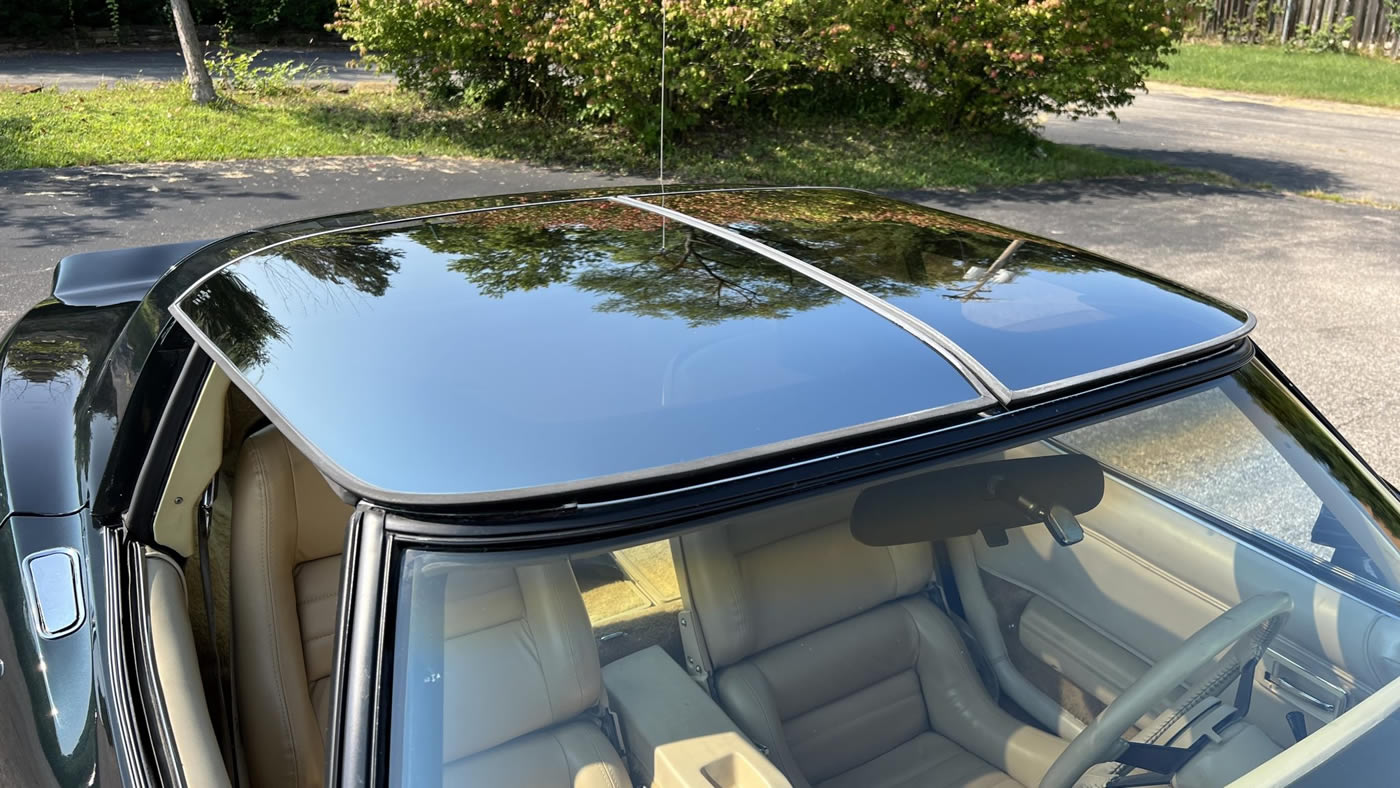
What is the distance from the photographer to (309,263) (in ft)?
6.88

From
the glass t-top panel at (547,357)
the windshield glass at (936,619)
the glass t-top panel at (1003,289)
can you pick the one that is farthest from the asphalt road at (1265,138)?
the glass t-top panel at (547,357)

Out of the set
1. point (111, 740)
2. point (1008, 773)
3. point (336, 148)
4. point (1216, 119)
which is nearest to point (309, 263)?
point (111, 740)

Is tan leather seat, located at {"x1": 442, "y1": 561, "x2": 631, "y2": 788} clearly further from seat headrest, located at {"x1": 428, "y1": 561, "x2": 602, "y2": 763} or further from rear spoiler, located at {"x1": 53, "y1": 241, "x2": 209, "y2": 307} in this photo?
rear spoiler, located at {"x1": 53, "y1": 241, "x2": 209, "y2": 307}

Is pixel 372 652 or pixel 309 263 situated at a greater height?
pixel 309 263

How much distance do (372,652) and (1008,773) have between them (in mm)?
1114

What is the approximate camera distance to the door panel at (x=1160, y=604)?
1.79 metres

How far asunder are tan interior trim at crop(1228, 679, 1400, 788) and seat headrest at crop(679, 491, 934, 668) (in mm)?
586

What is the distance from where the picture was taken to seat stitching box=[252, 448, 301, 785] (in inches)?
78.4

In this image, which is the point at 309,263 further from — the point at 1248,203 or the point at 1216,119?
the point at 1216,119

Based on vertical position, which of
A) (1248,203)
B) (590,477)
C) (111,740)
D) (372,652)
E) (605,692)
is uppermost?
(590,477)

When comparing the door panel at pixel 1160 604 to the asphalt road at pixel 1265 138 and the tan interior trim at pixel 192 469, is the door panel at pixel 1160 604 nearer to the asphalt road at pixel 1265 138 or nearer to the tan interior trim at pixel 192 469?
the tan interior trim at pixel 192 469

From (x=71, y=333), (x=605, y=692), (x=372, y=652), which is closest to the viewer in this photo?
→ (x=372, y=652)

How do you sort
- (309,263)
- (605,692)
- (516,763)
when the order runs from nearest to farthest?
(516,763), (605,692), (309,263)

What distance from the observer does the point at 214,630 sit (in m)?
2.12
